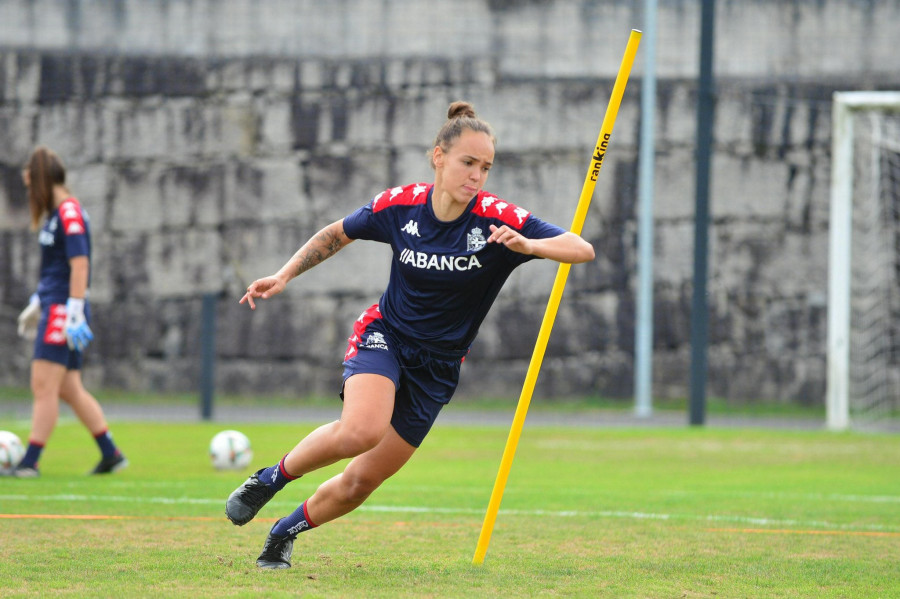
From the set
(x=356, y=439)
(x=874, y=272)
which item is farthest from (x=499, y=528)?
(x=874, y=272)

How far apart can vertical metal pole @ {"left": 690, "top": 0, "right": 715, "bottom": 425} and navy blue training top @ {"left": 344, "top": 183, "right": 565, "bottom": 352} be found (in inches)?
368

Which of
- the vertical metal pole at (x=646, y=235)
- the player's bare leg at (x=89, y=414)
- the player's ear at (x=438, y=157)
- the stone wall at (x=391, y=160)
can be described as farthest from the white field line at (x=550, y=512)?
the stone wall at (x=391, y=160)

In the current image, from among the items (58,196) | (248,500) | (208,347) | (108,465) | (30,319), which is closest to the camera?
(248,500)

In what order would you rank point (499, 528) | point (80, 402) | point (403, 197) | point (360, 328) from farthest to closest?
point (80, 402), point (499, 528), point (403, 197), point (360, 328)

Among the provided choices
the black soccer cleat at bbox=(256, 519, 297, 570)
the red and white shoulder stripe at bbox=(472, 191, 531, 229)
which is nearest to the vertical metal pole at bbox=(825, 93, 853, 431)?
the red and white shoulder stripe at bbox=(472, 191, 531, 229)

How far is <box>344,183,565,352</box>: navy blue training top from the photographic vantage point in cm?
533

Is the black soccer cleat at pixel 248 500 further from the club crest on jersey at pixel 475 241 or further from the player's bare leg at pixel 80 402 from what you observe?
the player's bare leg at pixel 80 402

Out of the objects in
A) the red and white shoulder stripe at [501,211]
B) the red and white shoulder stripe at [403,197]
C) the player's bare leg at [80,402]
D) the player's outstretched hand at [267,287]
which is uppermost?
the red and white shoulder stripe at [403,197]

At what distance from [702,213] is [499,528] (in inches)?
334

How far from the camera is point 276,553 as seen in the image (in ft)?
17.7

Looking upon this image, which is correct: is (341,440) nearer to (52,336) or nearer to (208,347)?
(52,336)

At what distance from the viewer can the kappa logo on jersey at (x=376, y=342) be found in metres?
5.38

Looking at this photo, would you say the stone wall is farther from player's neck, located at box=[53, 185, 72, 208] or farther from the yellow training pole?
the yellow training pole

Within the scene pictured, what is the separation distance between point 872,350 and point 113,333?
35.4 feet
